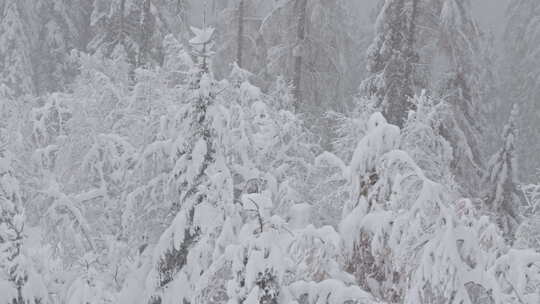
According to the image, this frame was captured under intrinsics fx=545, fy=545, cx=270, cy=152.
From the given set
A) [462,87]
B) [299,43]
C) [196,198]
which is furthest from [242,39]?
[196,198]

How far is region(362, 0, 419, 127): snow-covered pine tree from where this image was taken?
1458cm

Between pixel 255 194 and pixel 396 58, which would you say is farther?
pixel 396 58

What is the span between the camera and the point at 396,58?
586 inches

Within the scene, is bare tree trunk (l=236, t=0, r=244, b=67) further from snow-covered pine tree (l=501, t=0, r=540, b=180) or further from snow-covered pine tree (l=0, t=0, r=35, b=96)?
snow-covered pine tree (l=501, t=0, r=540, b=180)

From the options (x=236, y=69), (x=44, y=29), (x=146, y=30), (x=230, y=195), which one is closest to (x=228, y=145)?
(x=230, y=195)

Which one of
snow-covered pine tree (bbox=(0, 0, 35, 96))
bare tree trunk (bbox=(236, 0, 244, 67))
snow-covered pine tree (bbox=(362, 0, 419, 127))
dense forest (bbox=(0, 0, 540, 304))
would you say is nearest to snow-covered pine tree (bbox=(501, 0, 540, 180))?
dense forest (bbox=(0, 0, 540, 304))

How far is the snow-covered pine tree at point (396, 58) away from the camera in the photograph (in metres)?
14.6

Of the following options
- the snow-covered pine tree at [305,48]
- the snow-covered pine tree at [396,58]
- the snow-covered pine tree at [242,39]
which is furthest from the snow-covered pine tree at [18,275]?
the snow-covered pine tree at [242,39]

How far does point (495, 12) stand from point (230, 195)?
78727 millimetres

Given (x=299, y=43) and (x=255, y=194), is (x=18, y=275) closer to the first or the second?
(x=255, y=194)

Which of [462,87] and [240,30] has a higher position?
[240,30]

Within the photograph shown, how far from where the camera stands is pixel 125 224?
21.0ft

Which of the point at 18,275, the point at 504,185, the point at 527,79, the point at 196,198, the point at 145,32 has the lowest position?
the point at 504,185

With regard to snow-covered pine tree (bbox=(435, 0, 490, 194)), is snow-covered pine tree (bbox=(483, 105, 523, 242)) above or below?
below
